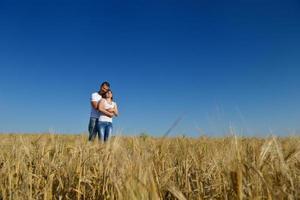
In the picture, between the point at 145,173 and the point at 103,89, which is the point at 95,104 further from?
the point at 145,173

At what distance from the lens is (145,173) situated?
109cm

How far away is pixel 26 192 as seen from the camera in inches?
69.4

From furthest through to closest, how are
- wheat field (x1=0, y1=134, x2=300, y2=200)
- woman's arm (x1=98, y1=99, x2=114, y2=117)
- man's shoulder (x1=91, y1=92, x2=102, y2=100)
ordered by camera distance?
man's shoulder (x1=91, y1=92, x2=102, y2=100) → woman's arm (x1=98, y1=99, x2=114, y2=117) → wheat field (x1=0, y1=134, x2=300, y2=200)

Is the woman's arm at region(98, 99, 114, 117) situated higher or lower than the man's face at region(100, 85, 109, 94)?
lower

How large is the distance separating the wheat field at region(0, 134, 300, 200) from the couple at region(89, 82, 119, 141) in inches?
146

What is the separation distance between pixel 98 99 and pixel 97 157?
4.33m

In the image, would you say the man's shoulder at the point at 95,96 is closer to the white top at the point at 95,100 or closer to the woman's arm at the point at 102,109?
the white top at the point at 95,100

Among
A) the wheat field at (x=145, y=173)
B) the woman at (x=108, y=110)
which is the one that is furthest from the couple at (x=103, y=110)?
the wheat field at (x=145, y=173)

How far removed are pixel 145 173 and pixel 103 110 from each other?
215 inches

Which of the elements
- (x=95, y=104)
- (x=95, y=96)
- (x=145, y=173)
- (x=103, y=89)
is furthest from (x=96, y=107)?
(x=145, y=173)

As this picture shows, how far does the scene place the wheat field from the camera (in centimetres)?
119

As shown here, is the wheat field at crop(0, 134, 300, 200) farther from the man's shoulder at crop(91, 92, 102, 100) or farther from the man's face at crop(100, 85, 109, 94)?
the man's face at crop(100, 85, 109, 94)

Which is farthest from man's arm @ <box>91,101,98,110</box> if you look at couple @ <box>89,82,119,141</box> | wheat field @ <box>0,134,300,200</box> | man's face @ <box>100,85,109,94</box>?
wheat field @ <box>0,134,300,200</box>

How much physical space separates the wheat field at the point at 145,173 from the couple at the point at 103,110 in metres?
3.71
